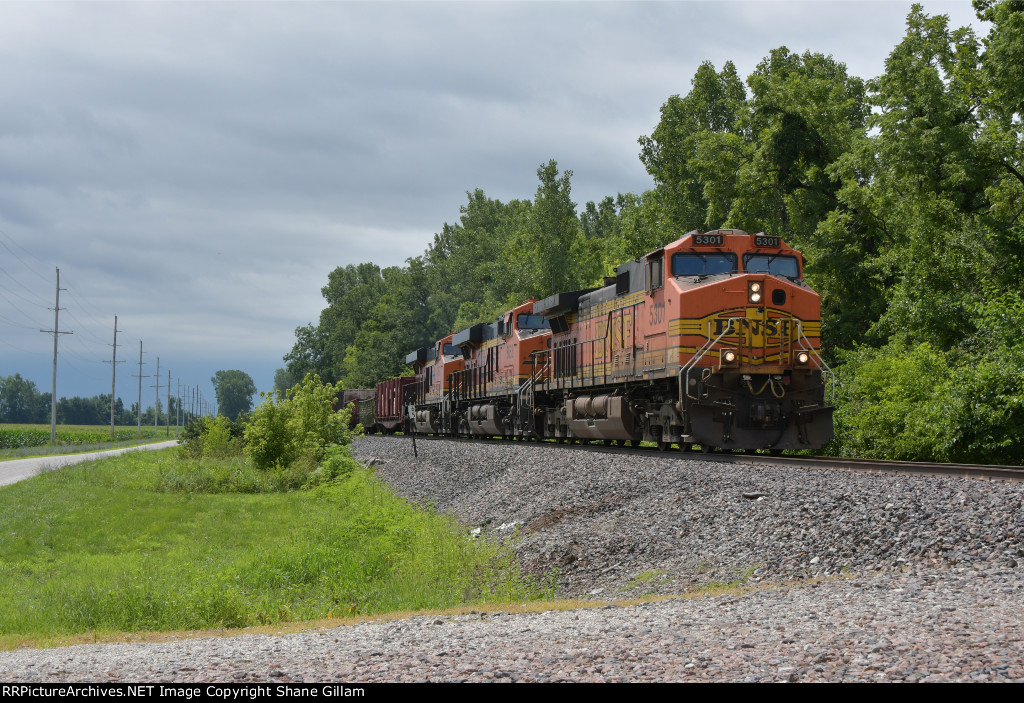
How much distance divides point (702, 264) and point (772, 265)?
4.65 ft

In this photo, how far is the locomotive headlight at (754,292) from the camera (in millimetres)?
16234

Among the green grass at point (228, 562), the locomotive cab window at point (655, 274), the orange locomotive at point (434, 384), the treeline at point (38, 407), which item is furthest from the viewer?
the treeline at point (38, 407)

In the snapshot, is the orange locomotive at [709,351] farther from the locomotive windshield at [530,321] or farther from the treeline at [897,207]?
the locomotive windshield at [530,321]

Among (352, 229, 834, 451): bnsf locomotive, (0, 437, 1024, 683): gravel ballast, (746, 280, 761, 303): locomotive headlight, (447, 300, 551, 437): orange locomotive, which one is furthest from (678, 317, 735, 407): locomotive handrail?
(447, 300, 551, 437): orange locomotive

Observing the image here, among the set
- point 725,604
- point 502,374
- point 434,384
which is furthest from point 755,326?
point 434,384

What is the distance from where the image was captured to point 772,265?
56.9ft

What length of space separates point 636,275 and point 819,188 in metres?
18.0

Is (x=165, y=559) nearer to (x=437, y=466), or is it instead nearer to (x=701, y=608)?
(x=437, y=466)

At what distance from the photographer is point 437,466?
23.0 m

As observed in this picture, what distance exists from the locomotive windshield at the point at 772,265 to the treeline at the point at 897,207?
4.66 m

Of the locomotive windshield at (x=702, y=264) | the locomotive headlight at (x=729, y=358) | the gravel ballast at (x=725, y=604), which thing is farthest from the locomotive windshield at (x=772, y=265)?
the gravel ballast at (x=725, y=604)

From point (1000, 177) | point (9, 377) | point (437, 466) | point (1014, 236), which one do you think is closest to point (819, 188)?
point (1000, 177)

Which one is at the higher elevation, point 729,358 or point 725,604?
point 729,358

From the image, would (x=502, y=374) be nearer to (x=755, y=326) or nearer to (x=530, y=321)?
(x=530, y=321)
